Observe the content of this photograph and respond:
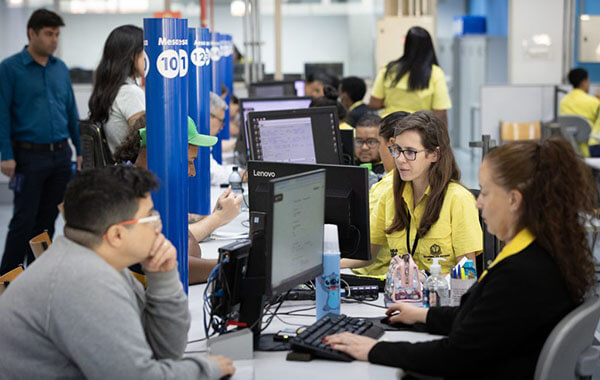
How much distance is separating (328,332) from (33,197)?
338cm

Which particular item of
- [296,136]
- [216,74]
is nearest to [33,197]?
[216,74]

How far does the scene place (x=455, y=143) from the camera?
13625 mm

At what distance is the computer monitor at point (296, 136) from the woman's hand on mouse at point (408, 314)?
178cm

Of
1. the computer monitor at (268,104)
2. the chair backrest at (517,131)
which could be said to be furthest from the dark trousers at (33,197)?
the chair backrest at (517,131)

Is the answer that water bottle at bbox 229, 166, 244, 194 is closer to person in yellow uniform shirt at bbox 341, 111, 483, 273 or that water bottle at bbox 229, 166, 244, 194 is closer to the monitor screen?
person in yellow uniform shirt at bbox 341, 111, 483, 273

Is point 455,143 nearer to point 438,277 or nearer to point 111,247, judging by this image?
point 438,277

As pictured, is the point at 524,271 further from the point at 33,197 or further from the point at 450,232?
the point at 33,197

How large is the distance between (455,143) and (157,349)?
12.1 m

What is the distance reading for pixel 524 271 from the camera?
6.19ft

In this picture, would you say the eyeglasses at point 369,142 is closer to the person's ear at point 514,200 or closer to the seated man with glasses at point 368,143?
the seated man with glasses at point 368,143

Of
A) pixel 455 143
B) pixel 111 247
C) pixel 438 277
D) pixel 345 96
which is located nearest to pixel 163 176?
pixel 111 247

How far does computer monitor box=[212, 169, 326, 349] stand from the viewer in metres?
2.13

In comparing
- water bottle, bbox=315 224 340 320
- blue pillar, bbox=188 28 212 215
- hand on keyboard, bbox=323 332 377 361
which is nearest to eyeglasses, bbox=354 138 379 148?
blue pillar, bbox=188 28 212 215

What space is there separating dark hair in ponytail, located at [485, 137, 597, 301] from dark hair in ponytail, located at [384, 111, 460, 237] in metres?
0.99
